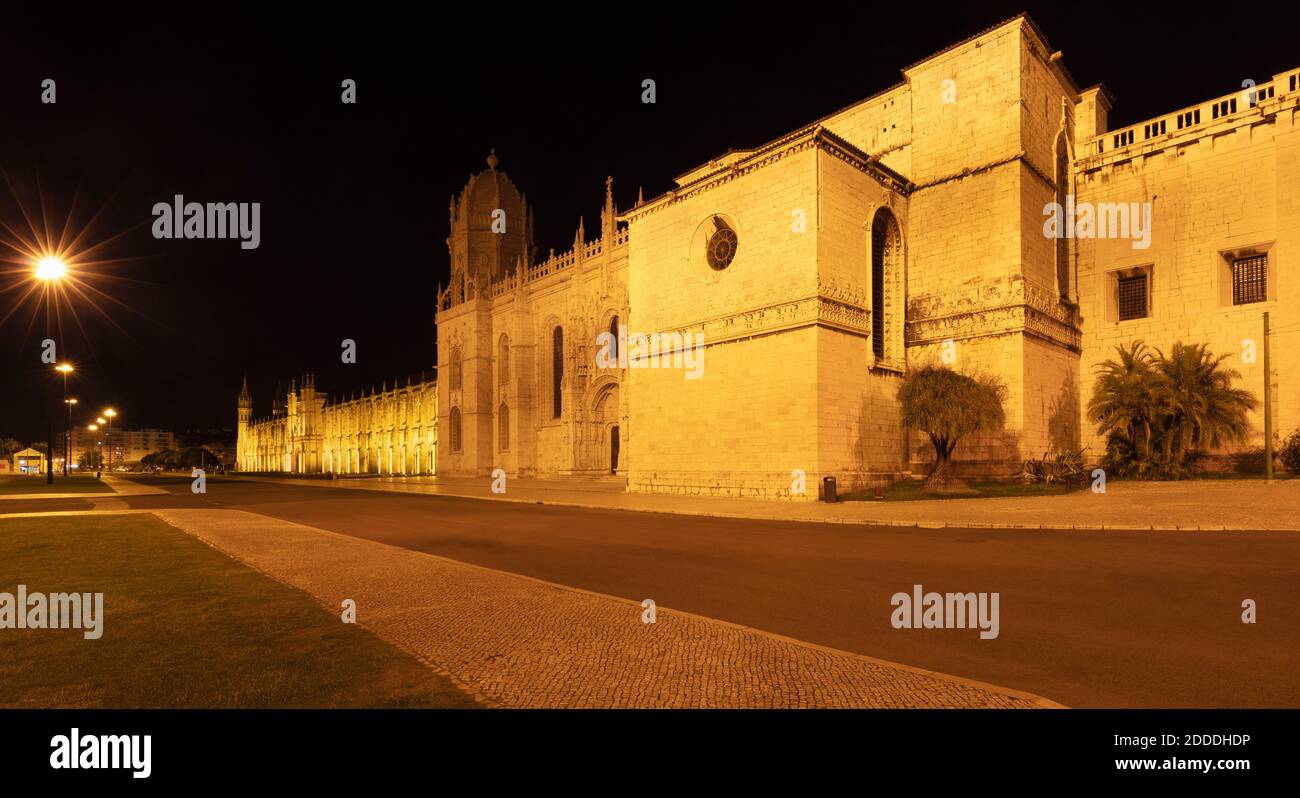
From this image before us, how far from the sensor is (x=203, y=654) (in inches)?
204

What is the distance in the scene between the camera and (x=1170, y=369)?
2167cm

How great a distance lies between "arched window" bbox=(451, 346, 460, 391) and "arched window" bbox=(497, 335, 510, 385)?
20.0ft

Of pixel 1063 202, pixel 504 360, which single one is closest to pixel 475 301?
pixel 504 360

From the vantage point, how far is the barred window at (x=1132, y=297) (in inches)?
1073

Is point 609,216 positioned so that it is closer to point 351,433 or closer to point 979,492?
point 979,492

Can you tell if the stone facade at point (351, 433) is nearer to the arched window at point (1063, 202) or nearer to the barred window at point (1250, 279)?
the arched window at point (1063, 202)

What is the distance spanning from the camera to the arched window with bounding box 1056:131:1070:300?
28.5 m

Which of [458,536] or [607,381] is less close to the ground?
[607,381]

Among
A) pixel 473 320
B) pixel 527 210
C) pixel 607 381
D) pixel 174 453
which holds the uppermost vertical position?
pixel 527 210

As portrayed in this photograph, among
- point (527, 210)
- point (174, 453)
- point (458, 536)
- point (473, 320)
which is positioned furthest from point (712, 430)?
point (174, 453)

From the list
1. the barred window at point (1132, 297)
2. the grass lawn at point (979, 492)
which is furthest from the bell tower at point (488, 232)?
the barred window at point (1132, 297)

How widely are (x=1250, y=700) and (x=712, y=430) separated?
22.4 metres

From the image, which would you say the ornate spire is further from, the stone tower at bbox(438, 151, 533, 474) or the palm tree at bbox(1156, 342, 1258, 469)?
the palm tree at bbox(1156, 342, 1258, 469)
